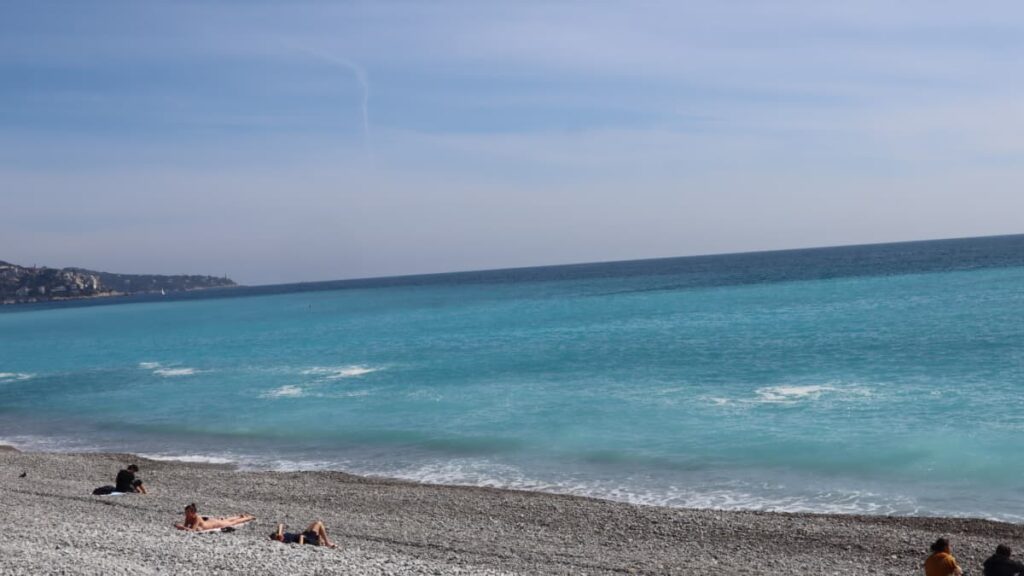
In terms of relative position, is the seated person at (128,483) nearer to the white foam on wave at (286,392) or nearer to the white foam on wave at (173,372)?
the white foam on wave at (286,392)

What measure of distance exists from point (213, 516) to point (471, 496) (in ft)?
16.9

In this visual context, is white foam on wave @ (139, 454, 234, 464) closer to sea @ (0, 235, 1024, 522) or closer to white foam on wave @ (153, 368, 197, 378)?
sea @ (0, 235, 1024, 522)

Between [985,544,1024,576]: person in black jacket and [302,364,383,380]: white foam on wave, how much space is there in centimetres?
3219

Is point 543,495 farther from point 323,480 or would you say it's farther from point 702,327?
point 702,327

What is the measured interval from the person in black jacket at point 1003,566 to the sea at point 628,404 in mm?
4930

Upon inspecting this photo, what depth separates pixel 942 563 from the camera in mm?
11219

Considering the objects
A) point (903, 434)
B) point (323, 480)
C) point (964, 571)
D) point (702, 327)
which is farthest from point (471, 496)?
point (702, 327)

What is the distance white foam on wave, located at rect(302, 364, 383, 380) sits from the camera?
135ft

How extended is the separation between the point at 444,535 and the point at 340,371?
2894cm

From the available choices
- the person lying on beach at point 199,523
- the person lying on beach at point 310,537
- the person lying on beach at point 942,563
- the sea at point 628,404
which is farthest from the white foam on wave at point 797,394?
the person lying on beach at point 199,523

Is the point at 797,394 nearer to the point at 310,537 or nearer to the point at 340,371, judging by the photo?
the point at 310,537

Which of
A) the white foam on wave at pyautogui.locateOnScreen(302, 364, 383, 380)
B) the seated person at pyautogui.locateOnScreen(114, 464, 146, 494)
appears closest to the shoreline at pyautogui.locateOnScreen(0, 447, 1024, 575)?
the seated person at pyautogui.locateOnScreen(114, 464, 146, 494)

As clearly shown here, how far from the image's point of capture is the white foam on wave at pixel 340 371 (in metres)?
41.0

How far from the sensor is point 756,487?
18.4m
